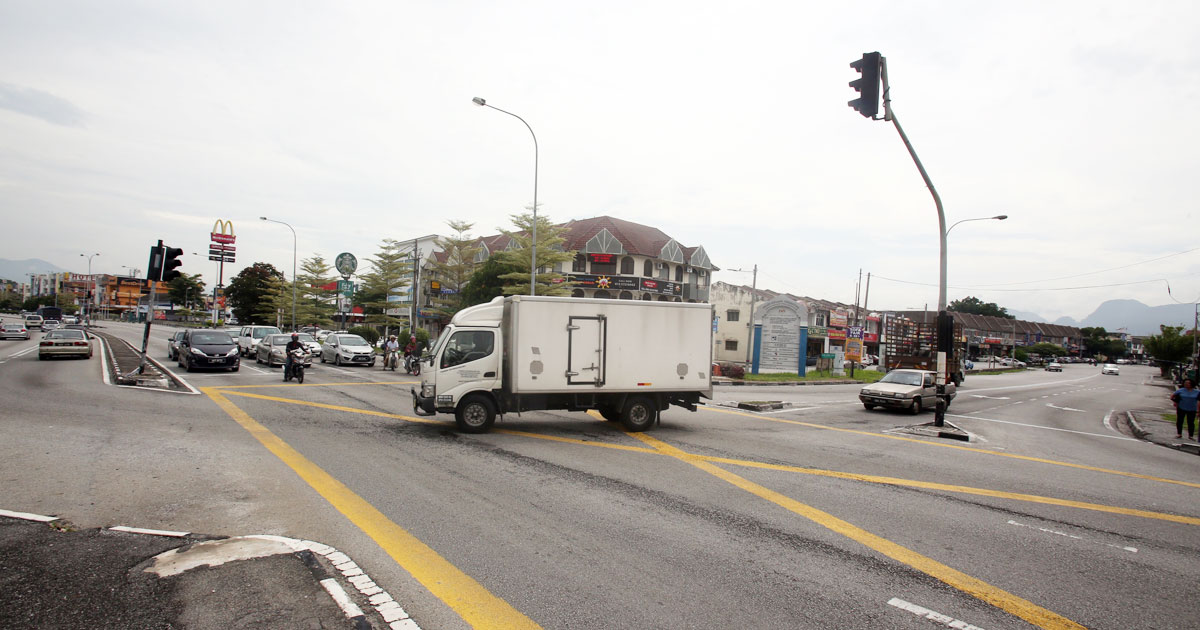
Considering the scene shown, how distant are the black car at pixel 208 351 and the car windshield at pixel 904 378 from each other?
2359 cm

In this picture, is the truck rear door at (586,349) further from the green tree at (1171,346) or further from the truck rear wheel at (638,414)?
the green tree at (1171,346)

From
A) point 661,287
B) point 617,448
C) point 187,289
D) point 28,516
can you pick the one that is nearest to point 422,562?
point 28,516

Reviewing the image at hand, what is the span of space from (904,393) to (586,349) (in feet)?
42.2

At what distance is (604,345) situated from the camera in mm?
11641

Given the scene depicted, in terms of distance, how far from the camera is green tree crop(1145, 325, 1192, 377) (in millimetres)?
56938

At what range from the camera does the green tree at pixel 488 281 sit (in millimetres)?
40625

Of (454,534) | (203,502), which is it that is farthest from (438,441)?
(454,534)

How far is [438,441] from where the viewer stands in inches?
408

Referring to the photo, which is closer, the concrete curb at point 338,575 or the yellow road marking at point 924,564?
the concrete curb at point 338,575

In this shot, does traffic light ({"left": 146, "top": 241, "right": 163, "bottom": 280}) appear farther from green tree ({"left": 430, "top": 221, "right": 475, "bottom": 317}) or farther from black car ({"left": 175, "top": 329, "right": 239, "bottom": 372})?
green tree ({"left": 430, "top": 221, "right": 475, "bottom": 317})

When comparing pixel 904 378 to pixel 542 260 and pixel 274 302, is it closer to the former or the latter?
pixel 542 260

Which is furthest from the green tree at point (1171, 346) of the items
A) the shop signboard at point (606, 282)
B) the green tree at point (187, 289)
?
the green tree at point (187, 289)

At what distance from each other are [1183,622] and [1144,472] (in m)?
8.51

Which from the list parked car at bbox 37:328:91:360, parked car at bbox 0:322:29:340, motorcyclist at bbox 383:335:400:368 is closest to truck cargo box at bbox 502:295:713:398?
motorcyclist at bbox 383:335:400:368
